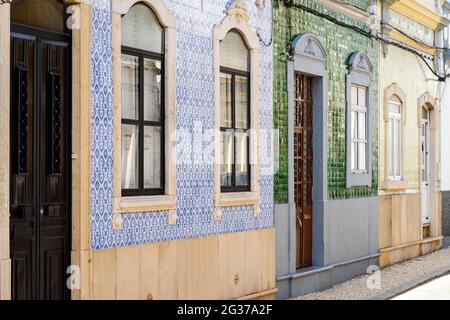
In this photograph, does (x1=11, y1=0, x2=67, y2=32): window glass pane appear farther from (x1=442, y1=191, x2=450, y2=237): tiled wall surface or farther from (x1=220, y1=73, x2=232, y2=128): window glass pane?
(x1=442, y1=191, x2=450, y2=237): tiled wall surface

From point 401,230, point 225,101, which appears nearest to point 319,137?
point 225,101

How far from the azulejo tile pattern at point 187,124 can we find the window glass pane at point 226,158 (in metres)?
0.37

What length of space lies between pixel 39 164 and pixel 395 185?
10247 millimetres

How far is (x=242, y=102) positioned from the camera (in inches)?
448

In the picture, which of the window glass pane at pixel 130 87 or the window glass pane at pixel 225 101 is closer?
the window glass pane at pixel 130 87

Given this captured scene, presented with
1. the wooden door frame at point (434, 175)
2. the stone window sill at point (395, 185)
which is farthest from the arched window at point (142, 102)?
the wooden door frame at point (434, 175)

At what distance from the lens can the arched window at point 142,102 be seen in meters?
9.20

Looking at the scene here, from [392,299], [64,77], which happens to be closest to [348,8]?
[392,299]

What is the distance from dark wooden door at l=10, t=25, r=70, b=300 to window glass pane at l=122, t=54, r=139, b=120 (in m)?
0.91

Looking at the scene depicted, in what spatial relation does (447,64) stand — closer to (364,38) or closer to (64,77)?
(364,38)

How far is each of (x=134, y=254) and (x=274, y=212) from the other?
340 centimetres

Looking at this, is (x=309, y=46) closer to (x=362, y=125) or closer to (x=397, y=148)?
(x=362, y=125)

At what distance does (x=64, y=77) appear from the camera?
8344mm

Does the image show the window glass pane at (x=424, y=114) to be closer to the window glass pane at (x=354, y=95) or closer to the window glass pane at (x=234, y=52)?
the window glass pane at (x=354, y=95)
